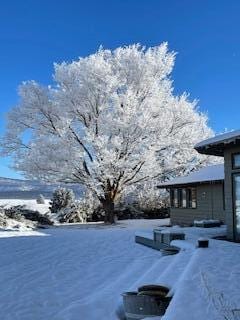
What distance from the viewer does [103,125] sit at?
2119cm

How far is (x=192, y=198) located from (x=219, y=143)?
382 inches

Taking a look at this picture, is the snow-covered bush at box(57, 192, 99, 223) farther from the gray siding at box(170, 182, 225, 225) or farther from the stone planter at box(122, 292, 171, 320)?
the stone planter at box(122, 292, 171, 320)

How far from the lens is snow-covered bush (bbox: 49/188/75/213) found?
26.2 metres

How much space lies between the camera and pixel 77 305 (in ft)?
21.8

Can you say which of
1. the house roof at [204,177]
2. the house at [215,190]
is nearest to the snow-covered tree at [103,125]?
the house roof at [204,177]

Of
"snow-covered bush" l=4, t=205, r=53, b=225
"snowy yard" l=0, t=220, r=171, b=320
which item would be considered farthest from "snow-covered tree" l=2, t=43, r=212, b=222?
"snowy yard" l=0, t=220, r=171, b=320

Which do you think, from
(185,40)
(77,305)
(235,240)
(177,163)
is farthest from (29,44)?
(77,305)

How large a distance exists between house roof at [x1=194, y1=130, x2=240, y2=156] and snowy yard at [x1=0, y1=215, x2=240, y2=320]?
2611 mm

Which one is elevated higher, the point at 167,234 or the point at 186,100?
the point at 186,100

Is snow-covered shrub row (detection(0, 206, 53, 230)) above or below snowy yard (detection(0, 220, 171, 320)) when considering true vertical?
above

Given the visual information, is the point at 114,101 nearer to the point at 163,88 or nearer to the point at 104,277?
the point at 163,88

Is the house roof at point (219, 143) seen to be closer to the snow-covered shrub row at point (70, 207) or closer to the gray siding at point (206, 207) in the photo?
the gray siding at point (206, 207)

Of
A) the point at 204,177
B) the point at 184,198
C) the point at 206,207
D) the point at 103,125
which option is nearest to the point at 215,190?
the point at 204,177

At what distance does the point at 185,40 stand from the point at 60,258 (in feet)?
36.7
